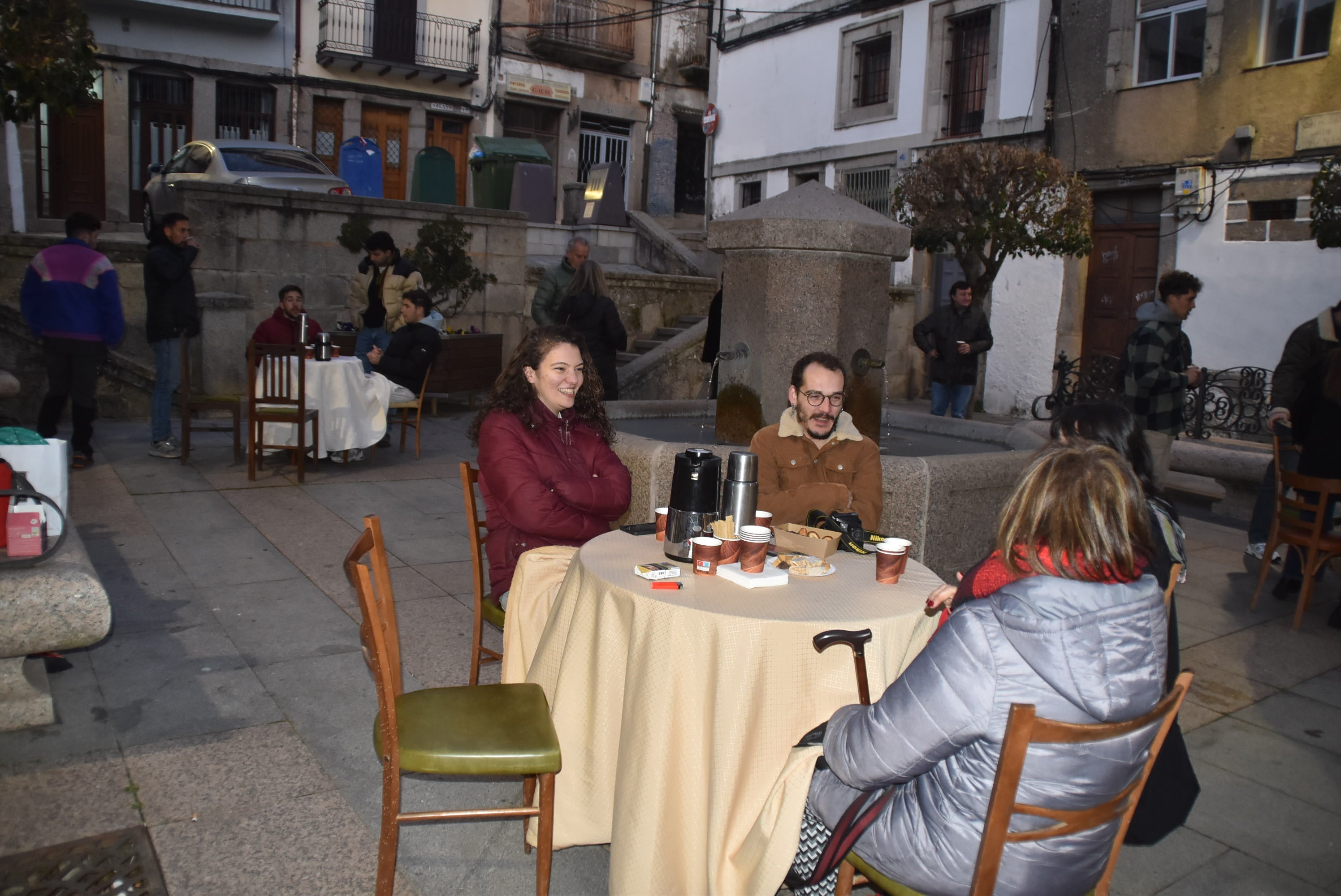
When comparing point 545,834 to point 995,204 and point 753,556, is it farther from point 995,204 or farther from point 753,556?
point 995,204

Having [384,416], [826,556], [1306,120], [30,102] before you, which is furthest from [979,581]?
[1306,120]

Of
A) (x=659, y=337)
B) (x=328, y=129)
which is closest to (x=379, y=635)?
(x=659, y=337)

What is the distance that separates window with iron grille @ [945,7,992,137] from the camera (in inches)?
628

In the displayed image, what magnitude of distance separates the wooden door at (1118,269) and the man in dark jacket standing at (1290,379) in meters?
7.76

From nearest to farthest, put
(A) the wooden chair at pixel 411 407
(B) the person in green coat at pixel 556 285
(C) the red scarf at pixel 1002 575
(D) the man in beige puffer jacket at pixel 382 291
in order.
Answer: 1. (C) the red scarf at pixel 1002 575
2. (A) the wooden chair at pixel 411 407
3. (B) the person in green coat at pixel 556 285
4. (D) the man in beige puffer jacket at pixel 382 291

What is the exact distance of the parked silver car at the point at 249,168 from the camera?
13.2 metres

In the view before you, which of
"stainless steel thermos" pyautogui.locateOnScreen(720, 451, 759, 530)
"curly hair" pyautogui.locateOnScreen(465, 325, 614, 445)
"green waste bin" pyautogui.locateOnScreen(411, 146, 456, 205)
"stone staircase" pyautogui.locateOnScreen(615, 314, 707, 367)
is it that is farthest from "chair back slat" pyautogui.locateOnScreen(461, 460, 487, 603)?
"green waste bin" pyautogui.locateOnScreen(411, 146, 456, 205)

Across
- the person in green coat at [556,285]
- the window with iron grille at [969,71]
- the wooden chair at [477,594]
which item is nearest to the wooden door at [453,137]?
the window with iron grille at [969,71]

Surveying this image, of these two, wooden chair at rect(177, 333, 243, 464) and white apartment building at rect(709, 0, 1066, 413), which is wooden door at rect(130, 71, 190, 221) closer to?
white apartment building at rect(709, 0, 1066, 413)

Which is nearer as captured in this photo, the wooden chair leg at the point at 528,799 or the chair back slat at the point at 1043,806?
the chair back slat at the point at 1043,806

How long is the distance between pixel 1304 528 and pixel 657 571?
3.94 metres

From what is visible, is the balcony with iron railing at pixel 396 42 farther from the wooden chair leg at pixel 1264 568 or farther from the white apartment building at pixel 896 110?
the wooden chair leg at pixel 1264 568

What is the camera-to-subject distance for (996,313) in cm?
1555

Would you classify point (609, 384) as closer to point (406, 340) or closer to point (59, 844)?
point (406, 340)
